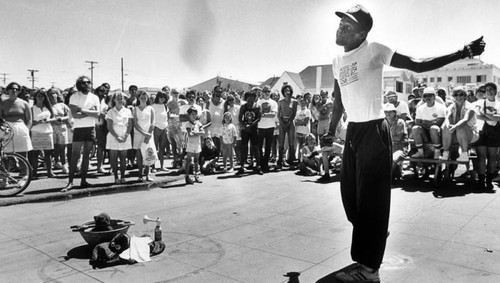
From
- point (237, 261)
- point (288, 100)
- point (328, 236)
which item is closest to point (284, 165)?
point (288, 100)

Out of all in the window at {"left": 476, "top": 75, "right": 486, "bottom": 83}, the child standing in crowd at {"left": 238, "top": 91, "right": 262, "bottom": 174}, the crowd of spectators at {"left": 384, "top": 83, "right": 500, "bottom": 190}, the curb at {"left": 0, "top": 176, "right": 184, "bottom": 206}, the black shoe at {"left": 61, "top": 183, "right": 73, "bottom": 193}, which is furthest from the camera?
the window at {"left": 476, "top": 75, "right": 486, "bottom": 83}

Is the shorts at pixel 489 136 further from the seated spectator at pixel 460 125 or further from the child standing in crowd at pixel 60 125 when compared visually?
the child standing in crowd at pixel 60 125

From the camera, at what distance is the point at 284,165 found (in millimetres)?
11586

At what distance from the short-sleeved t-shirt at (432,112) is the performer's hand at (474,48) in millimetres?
5834

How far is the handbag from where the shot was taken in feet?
28.3

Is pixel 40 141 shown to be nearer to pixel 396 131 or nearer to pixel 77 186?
pixel 77 186

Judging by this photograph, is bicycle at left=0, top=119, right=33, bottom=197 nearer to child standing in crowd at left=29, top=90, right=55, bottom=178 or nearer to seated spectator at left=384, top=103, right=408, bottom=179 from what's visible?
child standing in crowd at left=29, top=90, right=55, bottom=178

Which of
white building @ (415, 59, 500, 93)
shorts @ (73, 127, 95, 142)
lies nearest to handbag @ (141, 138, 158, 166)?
shorts @ (73, 127, 95, 142)

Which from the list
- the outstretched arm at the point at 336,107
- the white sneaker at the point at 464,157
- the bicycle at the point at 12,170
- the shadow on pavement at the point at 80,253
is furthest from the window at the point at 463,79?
the shadow on pavement at the point at 80,253

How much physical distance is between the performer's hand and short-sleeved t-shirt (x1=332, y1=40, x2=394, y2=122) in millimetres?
542

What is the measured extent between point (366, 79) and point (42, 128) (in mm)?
8107

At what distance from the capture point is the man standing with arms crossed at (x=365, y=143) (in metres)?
3.28

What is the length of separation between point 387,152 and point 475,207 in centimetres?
380

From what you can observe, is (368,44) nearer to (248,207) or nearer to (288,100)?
(248,207)
